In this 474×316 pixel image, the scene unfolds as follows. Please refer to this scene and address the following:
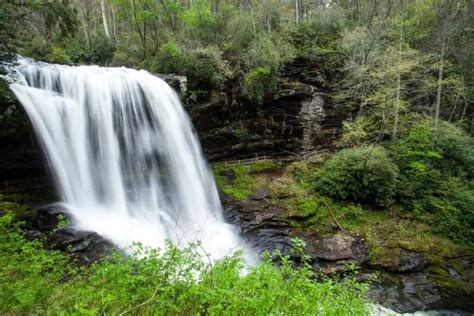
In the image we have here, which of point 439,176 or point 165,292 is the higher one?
point 165,292

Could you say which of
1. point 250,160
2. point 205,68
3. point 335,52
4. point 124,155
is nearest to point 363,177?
point 250,160

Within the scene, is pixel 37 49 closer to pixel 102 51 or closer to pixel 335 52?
pixel 102 51

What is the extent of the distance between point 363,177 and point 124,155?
9240mm

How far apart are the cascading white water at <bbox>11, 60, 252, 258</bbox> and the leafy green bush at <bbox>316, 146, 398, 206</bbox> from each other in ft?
15.7

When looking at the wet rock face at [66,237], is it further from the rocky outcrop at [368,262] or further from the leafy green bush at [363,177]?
the leafy green bush at [363,177]

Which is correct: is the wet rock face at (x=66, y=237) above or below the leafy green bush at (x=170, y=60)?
below

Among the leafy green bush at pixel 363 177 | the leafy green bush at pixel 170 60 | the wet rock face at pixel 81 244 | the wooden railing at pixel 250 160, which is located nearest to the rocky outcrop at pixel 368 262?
the leafy green bush at pixel 363 177

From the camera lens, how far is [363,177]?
1073 cm

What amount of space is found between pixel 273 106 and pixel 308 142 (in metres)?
2.64

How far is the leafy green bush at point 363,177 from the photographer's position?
34.9 ft

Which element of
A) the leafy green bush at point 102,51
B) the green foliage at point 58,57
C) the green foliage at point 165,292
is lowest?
the green foliage at point 165,292

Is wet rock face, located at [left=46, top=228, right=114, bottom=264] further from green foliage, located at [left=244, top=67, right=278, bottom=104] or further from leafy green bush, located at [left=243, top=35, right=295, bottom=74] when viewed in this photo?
leafy green bush, located at [left=243, top=35, right=295, bottom=74]

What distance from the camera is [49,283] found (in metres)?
3.54

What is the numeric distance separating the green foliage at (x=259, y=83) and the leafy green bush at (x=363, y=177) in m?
4.65
